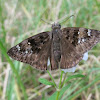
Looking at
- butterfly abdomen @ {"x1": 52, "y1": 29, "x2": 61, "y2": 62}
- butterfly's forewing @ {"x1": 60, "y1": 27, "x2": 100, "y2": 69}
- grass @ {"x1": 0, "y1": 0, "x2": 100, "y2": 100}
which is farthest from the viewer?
grass @ {"x1": 0, "y1": 0, "x2": 100, "y2": 100}

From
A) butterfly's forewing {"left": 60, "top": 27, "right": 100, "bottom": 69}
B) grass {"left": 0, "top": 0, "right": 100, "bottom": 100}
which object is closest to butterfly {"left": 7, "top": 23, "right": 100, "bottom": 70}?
butterfly's forewing {"left": 60, "top": 27, "right": 100, "bottom": 69}

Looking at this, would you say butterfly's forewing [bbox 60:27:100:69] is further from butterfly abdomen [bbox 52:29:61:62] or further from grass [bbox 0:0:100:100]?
grass [bbox 0:0:100:100]

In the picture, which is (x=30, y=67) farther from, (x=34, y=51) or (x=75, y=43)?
(x=75, y=43)

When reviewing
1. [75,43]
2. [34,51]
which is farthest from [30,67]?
[75,43]

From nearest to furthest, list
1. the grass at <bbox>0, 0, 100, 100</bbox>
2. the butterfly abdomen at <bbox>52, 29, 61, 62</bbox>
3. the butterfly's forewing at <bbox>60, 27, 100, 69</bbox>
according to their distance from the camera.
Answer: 1. the butterfly's forewing at <bbox>60, 27, 100, 69</bbox>
2. the butterfly abdomen at <bbox>52, 29, 61, 62</bbox>
3. the grass at <bbox>0, 0, 100, 100</bbox>

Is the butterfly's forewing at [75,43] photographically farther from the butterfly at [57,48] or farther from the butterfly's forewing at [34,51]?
the butterfly's forewing at [34,51]

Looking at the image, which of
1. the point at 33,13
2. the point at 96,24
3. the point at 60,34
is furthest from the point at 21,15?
the point at 60,34

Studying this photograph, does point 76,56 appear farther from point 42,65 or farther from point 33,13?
point 33,13

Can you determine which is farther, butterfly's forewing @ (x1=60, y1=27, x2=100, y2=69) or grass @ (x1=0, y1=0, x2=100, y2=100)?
grass @ (x1=0, y1=0, x2=100, y2=100)
